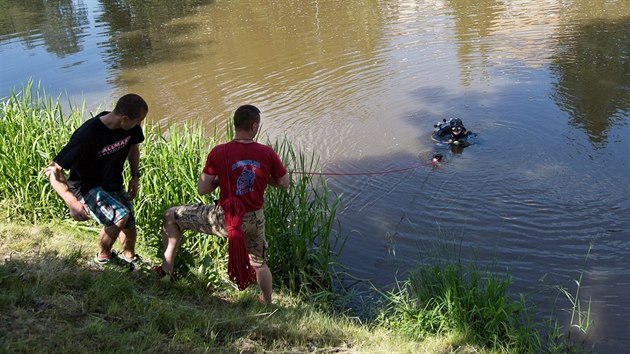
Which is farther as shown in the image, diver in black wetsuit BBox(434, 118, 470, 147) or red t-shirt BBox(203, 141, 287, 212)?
diver in black wetsuit BBox(434, 118, 470, 147)

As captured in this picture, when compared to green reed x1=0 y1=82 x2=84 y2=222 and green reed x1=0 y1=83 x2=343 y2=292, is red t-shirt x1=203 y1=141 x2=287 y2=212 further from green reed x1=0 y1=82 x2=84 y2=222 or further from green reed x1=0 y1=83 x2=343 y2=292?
green reed x1=0 y1=82 x2=84 y2=222

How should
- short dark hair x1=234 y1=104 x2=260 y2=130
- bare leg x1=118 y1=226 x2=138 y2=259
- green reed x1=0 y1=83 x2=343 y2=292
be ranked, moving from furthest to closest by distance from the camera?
green reed x1=0 y1=83 x2=343 y2=292, bare leg x1=118 y1=226 x2=138 y2=259, short dark hair x1=234 y1=104 x2=260 y2=130

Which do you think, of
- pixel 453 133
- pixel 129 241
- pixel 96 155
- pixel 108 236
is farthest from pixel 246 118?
pixel 453 133

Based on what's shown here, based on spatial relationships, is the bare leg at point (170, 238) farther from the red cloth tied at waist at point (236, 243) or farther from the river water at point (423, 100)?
the river water at point (423, 100)

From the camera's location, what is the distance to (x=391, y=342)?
4.15 m

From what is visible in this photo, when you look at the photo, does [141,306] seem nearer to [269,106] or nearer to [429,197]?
[429,197]

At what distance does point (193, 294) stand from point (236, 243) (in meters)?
0.72

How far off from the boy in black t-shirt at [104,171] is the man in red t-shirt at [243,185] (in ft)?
1.38

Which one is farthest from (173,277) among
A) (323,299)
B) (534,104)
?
(534,104)

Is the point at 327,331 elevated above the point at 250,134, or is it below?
below

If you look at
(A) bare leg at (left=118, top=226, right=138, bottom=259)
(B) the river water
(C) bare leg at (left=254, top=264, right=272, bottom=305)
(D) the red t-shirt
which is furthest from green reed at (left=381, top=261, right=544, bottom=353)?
(A) bare leg at (left=118, top=226, right=138, bottom=259)

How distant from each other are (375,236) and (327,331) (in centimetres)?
249

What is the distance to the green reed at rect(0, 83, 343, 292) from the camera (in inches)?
213

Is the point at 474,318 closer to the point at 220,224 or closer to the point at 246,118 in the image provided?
the point at 220,224
